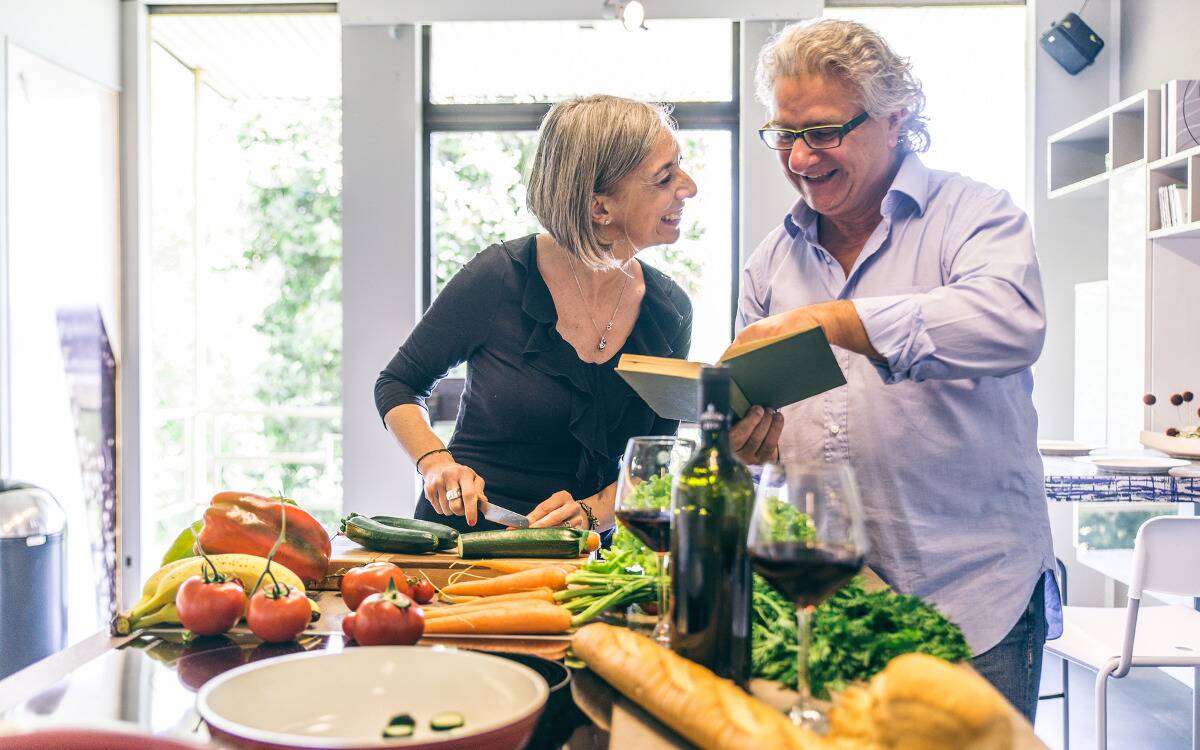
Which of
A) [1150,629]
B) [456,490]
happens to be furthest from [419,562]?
[1150,629]

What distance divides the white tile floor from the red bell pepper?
2969 millimetres

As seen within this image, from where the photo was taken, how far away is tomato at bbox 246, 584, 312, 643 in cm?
111

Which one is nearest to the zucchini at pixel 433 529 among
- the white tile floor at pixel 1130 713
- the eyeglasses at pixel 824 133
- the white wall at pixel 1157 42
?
the eyeglasses at pixel 824 133

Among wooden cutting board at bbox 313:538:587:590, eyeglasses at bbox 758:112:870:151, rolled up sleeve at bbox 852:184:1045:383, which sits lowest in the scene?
wooden cutting board at bbox 313:538:587:590

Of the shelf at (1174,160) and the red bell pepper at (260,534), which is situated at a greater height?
the shelf at (1174,160)

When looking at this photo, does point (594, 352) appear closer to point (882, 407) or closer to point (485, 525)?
point (485, 525)

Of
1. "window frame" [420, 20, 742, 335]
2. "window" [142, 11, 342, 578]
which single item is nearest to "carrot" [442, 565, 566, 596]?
"window frame" [420, 20, 742, 335]

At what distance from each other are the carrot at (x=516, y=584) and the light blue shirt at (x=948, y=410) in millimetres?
485

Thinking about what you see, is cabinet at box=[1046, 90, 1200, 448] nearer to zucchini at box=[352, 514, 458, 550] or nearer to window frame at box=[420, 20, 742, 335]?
window frame at box=[420, 20, 742, 335]

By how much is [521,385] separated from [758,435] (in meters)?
0.77

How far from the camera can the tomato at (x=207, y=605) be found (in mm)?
1122

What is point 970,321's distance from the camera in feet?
4.37

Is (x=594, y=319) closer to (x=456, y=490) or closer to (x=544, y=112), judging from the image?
(x=456, y=490)

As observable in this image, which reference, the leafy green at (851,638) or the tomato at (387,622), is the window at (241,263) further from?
the leafy green at (851,638)
